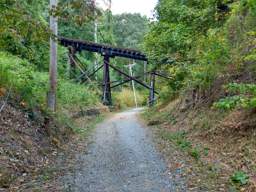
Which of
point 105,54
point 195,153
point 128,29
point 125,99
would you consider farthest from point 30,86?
point 128,29

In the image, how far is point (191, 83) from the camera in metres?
15.2

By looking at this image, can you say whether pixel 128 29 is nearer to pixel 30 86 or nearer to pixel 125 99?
pixel 125 99

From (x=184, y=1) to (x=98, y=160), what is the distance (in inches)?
426

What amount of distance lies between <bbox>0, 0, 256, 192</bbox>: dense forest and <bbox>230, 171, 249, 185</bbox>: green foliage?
0.7 inches

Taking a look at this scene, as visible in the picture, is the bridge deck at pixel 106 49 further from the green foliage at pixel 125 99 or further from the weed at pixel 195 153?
the weed at pixel 195 153

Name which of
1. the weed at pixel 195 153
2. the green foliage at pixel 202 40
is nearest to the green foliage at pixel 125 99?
the green foliage at pixel 202 40

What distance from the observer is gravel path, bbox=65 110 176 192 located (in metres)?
6.83

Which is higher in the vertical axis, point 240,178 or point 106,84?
point 240,178

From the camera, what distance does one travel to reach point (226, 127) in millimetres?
9891

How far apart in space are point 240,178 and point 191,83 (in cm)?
881

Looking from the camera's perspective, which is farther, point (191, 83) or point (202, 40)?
point (191, 83)

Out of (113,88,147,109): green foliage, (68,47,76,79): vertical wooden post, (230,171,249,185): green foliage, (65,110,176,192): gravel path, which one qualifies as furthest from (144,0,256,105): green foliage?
(113,88,147,109): green foliage

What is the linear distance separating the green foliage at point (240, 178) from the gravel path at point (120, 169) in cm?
109

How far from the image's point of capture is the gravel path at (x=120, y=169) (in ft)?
22.4
